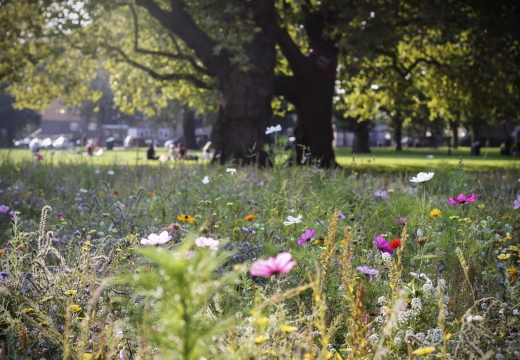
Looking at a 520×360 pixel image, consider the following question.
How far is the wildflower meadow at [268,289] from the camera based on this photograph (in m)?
1.36

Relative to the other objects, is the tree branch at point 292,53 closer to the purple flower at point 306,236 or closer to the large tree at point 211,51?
the large tree at point 211,51

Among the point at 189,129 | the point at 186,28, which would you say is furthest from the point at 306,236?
the point at 189,129

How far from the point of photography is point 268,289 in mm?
2766

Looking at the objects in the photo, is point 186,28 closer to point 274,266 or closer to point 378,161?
point 378,161

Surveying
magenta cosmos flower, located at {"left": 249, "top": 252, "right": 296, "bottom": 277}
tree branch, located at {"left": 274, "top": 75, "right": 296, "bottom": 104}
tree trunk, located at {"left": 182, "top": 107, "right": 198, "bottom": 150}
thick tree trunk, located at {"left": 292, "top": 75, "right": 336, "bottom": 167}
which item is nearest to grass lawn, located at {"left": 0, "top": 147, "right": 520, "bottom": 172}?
thick tree trunk, located at {"left": 292, "top": 75, "right": 336, "bottom": 167}

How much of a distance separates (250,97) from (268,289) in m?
12.1

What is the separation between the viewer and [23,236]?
Answer: 3082 millimetres

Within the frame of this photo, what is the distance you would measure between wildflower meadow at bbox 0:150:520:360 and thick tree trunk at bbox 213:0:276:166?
8667mm

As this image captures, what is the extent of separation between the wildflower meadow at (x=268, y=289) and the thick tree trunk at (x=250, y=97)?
28.4 ft

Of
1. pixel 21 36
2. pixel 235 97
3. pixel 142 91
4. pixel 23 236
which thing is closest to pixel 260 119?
pixel 235 97

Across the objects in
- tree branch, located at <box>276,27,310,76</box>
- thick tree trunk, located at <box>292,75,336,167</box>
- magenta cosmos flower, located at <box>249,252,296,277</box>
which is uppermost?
tree branch, located at <box>276,27,310,76</box>

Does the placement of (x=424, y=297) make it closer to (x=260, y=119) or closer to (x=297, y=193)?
(x=297, y=193)

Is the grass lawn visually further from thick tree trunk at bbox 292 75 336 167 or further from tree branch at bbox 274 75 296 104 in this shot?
tree branch at bbox 274 75 296 104

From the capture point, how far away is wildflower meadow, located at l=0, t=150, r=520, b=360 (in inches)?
53.7
